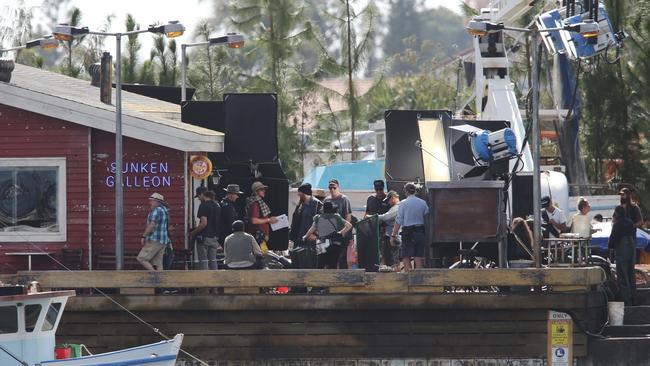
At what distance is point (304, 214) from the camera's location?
81.7ft

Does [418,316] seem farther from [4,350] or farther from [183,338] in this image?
[4,350]

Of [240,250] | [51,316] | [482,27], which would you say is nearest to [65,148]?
[240,250]

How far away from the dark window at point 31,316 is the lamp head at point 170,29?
17.2 ft

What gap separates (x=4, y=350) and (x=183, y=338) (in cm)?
304

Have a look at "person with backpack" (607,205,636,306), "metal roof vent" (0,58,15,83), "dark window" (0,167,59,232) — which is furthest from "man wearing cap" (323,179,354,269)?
"metal roof vent" (0,58,15,83)

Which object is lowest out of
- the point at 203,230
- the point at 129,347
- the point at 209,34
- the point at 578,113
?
the point at 129,347

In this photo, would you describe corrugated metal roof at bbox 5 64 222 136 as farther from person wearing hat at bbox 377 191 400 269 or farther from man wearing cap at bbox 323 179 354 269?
person wearing hat at bbox 377 191 400 269

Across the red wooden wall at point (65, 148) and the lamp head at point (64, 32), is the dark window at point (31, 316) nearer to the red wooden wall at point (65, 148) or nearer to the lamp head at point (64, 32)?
the red wooden wall at point (65, 148)

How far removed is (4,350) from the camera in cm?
1980

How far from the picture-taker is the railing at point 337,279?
866 inches

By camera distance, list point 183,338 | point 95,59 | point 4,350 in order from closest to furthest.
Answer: point 4,350 < point 183,338 < point 95,59

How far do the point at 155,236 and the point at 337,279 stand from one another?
318cm

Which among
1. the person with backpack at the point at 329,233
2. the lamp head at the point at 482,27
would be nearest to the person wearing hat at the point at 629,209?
the lamp head at the point at 482,27

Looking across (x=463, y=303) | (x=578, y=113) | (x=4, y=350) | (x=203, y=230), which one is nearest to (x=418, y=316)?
(x=463, y=303)
